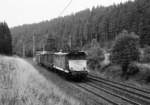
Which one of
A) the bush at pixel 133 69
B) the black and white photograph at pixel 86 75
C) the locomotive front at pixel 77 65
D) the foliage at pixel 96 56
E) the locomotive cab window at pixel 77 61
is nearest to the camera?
the black and white photograph at pixel 86 75

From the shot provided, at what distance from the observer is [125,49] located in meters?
20.2

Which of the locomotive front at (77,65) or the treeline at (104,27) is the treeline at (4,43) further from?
the locomotive front at (77,65)

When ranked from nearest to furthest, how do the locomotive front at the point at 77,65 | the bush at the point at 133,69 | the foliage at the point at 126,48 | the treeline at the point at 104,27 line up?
the locomotive front at the point at 77,65 → the bush at the point at 133,69 → the foliage at the point at 126,48 → the treeline at the point at 104,27

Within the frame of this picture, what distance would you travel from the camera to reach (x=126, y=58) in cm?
2025

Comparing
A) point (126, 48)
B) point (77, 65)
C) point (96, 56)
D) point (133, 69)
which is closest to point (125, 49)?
point (126, 48)

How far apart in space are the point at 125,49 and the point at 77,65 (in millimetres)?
5548

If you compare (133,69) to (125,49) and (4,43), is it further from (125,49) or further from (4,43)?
(4,43)

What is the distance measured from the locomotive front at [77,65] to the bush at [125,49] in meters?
3.97

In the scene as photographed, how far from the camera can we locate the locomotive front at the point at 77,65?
19.0 m

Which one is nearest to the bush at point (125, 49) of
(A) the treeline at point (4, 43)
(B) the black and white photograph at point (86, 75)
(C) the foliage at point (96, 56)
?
(B) the black and white photograph at point (86, 75)

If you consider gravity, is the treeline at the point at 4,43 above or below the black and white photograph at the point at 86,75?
above

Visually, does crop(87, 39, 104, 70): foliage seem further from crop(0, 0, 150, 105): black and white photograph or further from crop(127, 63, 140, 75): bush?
crop(127, 63, 140, 75): bush

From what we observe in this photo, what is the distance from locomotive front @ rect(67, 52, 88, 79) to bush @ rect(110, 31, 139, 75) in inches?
156

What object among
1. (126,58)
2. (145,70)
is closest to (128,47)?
(126,58)
